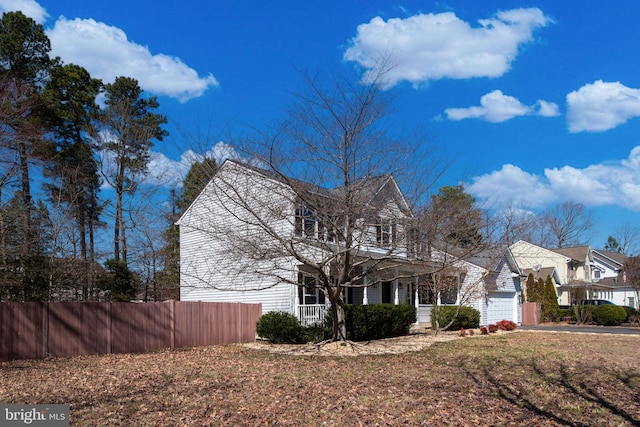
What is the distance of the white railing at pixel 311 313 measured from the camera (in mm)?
18938

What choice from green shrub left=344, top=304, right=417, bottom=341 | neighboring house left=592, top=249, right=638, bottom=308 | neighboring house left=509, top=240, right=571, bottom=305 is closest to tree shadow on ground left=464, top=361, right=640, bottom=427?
green shrub left=344, top=304, right=417, bottom=341

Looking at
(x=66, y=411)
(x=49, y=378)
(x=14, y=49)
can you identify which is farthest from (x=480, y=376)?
(x=14, y=49)

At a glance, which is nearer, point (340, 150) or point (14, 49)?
point (340, 150)

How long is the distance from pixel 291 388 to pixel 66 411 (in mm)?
3614

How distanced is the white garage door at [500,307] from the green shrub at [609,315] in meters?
5.87

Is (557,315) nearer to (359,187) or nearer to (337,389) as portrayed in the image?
(359,187)

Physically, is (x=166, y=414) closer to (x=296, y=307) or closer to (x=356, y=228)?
(x=356, y=228)

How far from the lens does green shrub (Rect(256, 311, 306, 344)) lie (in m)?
17.4

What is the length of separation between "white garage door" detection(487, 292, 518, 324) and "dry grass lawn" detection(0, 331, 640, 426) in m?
14.4

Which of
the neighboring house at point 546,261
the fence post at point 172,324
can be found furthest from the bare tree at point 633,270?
the fence post at point 172,324

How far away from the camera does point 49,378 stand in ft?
33.7

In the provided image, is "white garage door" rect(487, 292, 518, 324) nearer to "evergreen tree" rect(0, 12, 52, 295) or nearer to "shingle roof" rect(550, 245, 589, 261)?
"shingle roof" rect(550, 245, 589, 261)

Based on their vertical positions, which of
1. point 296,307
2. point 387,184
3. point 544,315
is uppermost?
point 387,184

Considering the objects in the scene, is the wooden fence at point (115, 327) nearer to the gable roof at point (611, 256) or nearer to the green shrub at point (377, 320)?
the green shrub at point (377, 320)
